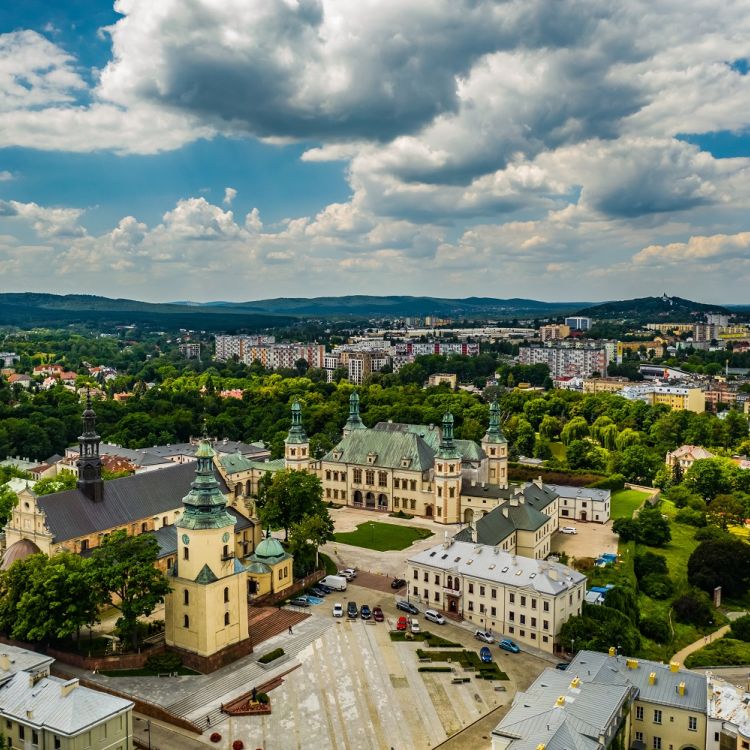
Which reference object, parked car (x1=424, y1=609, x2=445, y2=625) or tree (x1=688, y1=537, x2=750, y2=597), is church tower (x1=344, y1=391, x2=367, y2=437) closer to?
parked car (x1=424, y1=609, x2=445, y2=625)

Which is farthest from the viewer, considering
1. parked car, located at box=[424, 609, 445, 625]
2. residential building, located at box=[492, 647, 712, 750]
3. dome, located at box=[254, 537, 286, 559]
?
dome, located at box=[254, 537, 286, 559]

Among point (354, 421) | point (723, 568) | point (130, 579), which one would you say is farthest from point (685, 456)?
point (130, 579)

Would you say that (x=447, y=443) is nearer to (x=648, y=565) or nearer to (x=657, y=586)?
(x=648, y=565)

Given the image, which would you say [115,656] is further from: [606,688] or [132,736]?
[606,688]

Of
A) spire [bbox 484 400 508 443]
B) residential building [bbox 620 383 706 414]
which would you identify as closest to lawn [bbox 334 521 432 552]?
spire [bbox 484 400 508 443]

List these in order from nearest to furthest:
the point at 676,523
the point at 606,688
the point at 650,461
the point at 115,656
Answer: the point at 606,688 < the point at 115,656 < the point at 676,523 < the point at 650,461

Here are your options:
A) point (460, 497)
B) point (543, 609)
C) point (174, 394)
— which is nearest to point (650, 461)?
point (460, 497)
